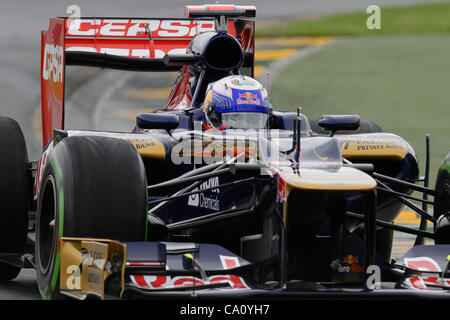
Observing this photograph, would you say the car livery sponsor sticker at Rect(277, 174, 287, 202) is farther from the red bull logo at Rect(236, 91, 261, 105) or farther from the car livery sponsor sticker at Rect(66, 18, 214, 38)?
the car livery sponsor sticker at Rect(66, 18, 214, 38)

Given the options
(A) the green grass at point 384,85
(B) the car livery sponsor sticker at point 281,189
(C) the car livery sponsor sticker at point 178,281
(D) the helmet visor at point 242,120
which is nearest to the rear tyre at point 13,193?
(D) the helmet visor at point 242,120

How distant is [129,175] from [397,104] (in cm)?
1517

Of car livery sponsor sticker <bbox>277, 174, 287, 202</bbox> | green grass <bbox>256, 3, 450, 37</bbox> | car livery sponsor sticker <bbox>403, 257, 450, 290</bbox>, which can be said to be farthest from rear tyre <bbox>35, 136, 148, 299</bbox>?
green grass <bbox>256, 3, 450, 37</bbox>

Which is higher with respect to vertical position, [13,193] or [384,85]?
[13,193]

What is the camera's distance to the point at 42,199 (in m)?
7.02

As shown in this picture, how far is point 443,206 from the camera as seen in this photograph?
8.02m

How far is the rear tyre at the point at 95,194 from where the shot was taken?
6320 millimetres

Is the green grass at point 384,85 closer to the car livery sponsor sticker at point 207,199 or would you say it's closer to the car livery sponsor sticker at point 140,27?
the car livery sponsor sticker at point 140,27

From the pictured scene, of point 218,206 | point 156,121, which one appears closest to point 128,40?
point 156,121

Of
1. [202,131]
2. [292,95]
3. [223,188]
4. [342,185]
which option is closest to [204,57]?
[202,131]

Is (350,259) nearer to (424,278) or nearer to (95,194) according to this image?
(424,278)

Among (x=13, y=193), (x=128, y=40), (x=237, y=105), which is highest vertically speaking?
(x=128, y=40)

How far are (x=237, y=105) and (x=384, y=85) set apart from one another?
1546cm

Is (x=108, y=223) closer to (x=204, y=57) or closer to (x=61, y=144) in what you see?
(x=61, y=144)
